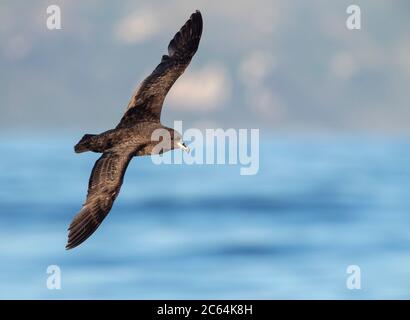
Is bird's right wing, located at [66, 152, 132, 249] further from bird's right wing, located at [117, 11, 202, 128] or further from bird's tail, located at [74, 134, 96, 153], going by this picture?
bird's right wing, located at [117, 11, 202, 128]

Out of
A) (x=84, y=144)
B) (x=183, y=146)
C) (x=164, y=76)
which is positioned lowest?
(x=84, y=144)

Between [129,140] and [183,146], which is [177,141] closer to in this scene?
[183,146]

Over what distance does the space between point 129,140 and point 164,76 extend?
203 cm

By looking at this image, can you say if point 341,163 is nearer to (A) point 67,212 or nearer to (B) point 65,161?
(B) point 65,161

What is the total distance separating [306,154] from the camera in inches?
5266

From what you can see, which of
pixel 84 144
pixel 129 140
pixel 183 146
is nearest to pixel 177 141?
pixel 183 146

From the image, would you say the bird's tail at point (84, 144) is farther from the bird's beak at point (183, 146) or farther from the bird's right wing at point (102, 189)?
the bird's beak at point (183, 146)

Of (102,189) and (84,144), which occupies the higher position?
(84,144)

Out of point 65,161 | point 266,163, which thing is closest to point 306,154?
point 266,163

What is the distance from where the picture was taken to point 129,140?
1977 centimetres

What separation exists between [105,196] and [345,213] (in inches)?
1615

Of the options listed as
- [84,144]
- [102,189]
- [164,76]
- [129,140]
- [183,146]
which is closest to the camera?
[102,189]

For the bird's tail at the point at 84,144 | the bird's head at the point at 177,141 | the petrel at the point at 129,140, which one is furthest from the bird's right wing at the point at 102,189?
the bird's head at the point at 177,141

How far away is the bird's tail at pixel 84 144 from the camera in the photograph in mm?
19422
